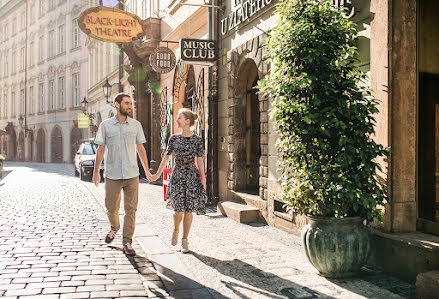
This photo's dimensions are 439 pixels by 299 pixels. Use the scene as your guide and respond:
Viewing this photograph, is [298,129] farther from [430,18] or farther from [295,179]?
[430,18]

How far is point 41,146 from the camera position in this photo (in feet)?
147

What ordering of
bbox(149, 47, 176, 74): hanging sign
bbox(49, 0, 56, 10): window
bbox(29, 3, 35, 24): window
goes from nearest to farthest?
bbox(149, 47, 176, 74): hanging sign < bbox(49, 0, 56, 10): window < bbox(29, 3, 35, 24): window

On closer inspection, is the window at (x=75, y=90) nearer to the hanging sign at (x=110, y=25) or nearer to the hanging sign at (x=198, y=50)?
the hanging sign at (x=110, y=25)

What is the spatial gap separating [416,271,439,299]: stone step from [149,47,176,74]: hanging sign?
34.5 feet

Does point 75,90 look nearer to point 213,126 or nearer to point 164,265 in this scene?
point 213,126

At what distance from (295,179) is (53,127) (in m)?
40.6

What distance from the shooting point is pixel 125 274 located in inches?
189

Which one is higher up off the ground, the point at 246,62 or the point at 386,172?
the point at 246,62

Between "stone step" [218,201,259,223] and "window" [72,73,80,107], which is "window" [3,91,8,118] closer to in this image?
"window" [72,73,80,107]

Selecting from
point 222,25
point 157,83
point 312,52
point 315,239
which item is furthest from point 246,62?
point 157,83

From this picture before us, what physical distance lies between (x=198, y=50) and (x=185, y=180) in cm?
516

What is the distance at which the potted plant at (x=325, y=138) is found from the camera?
180 inches

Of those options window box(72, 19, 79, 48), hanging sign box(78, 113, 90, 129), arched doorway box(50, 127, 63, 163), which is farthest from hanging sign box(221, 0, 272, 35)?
arched doorway box(50, 127, 63, 163)

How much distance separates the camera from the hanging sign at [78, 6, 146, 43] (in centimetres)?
1295
